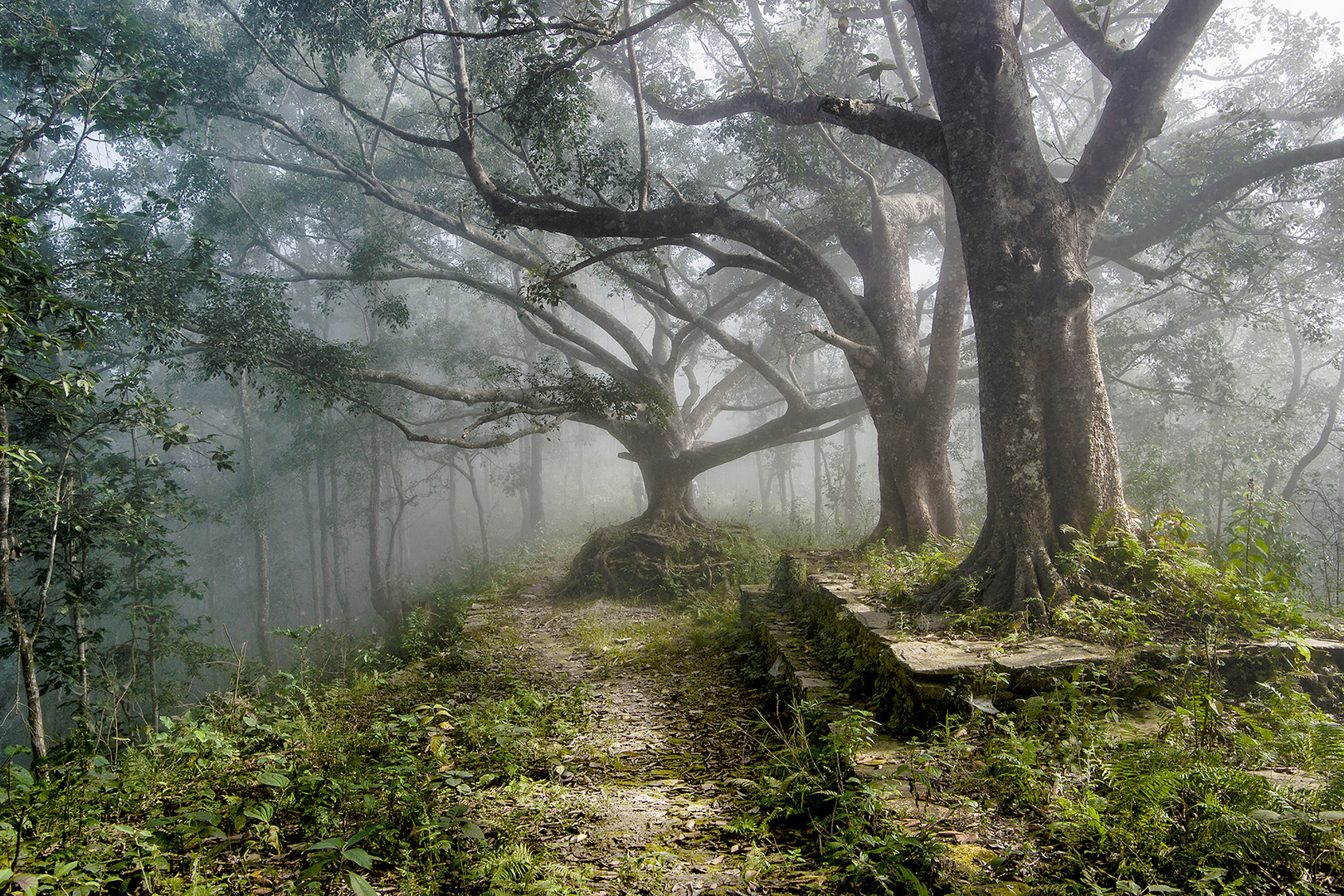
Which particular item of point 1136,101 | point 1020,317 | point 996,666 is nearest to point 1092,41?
point 1136,101

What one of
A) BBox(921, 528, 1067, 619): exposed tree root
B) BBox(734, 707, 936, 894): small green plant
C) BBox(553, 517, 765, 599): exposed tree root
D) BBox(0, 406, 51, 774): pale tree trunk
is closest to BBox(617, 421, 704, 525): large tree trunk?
BBox(553, 517, 765, 599): exposed tree root

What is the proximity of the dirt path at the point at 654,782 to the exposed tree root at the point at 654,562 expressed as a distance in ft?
9.33

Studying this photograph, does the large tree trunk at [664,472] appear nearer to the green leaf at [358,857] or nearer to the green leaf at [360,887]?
the green leaf at [358,857]

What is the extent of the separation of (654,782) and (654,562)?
6.69 metres

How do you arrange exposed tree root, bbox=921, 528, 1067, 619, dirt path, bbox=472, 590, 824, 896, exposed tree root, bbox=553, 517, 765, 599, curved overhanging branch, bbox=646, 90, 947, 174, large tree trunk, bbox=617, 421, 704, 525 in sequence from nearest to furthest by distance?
dirt path, bbox=472, 590, 824, 896
exposed tree root, bbox=921, 528, 1067, 619
curved overhanging branch, bbox=646, 90, 947, 174
exposed tree root, bbox=553, 517, 765, 599
large tree trunk, bbox=617, 421, 704, 525

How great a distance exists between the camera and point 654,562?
33.6 ft

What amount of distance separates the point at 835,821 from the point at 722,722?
1.82 meters

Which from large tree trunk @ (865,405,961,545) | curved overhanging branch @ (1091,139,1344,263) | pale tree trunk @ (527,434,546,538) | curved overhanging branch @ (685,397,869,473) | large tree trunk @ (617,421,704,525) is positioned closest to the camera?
curved overhanging branch @ (1091,139,1344,263)

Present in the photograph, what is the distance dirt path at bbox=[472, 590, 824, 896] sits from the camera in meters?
2.55

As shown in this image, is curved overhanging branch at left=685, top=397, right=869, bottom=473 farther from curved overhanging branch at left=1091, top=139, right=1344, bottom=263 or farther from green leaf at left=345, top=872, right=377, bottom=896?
green leaf at left=345, top=872, right=377, bottom=896

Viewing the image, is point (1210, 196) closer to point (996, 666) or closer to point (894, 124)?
point (894, 124)

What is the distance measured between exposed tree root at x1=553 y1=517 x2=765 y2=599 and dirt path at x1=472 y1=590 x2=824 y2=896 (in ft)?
9.33

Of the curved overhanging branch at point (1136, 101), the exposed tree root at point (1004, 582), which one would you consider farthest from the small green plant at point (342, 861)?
the curved overhanging branch at point (1136, 101)

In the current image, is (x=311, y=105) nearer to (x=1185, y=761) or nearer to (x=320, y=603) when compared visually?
(x=320, y=603)
